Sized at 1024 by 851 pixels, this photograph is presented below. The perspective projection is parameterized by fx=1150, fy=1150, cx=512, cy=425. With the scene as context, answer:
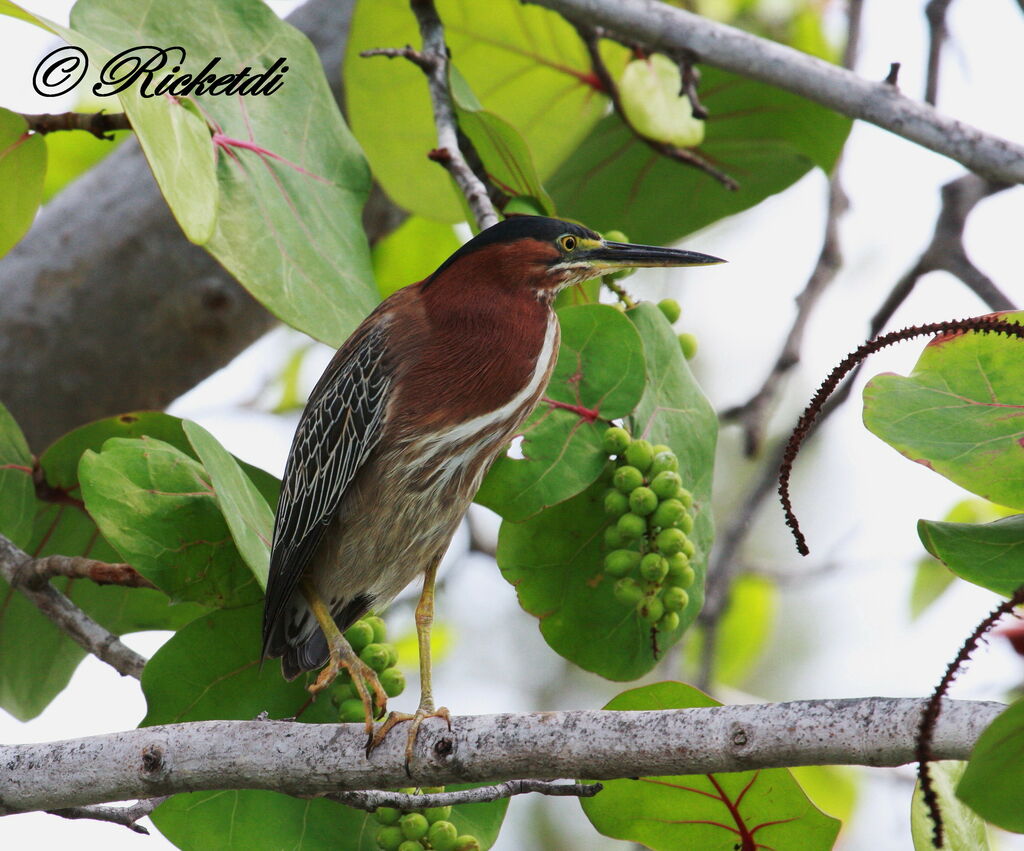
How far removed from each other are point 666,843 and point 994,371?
81 centimetres

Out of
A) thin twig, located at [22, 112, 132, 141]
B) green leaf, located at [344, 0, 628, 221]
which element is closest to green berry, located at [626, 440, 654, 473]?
thin twig, located at [22, 112, 132, 141]

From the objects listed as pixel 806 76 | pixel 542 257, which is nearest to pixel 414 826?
pixel 542 257

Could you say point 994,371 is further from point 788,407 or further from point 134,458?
point 788,407

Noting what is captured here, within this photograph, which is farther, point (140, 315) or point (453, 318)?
point (140, 315)

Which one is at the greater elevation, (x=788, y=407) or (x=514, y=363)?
(x=514, y=363)

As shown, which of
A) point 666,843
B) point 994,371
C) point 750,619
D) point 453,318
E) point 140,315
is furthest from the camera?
point 750,619

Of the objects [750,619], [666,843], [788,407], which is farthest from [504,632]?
[666,843]

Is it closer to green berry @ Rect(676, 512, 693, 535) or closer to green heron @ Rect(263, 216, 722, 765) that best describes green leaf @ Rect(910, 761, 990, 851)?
green berry @ Rect(676, 512, 693, 535)

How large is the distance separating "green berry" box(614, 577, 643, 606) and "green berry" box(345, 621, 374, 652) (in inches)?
18.9

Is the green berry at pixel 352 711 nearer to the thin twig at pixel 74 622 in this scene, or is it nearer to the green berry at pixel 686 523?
the thin twig at pixel 74 622

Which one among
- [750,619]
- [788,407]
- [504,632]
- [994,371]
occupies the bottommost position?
[504,632]

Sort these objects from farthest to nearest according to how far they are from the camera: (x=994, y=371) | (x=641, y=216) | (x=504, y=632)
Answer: (x=504, y=632), (x=641, y=216), (x=994, y=371)

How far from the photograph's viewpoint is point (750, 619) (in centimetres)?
403

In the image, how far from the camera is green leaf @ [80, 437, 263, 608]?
178 centimetres
